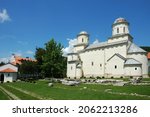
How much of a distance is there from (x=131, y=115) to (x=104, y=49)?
1540 inches

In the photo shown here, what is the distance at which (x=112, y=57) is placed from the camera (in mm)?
42656

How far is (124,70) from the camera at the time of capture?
39625 mm

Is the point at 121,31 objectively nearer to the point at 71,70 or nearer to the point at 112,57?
the point at 112,57

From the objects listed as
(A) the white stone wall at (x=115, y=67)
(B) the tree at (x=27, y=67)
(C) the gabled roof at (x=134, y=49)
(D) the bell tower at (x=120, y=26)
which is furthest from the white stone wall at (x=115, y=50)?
(B) the tree at (x=27, y=67)

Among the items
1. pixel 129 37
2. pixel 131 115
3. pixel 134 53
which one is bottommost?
pixel 131 115

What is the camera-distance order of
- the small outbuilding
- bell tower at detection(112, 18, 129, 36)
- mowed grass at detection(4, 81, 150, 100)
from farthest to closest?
bell tower at detection(112, 18, 129, 36) → the small outbuilding → mowed grass at detection(4, 81, 150, 100)

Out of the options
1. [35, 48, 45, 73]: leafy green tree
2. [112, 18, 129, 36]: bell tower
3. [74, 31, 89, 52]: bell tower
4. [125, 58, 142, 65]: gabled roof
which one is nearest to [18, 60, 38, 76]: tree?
[35, 48, 45, 73]: leafy green tree

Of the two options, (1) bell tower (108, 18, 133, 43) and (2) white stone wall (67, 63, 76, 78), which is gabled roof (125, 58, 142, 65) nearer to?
(1) bell tower (108, 18, 133, 43)

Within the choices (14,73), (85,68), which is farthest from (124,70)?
(14,73)

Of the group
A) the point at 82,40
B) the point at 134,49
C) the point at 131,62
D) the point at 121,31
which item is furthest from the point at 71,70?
the point at 131,62

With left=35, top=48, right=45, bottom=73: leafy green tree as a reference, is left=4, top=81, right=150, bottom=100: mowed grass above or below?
below

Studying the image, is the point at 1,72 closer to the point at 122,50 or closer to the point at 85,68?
the point at 85,68

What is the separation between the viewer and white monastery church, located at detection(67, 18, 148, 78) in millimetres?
39344

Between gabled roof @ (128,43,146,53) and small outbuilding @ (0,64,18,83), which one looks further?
small outbuilding @ (0,64,18,83)
